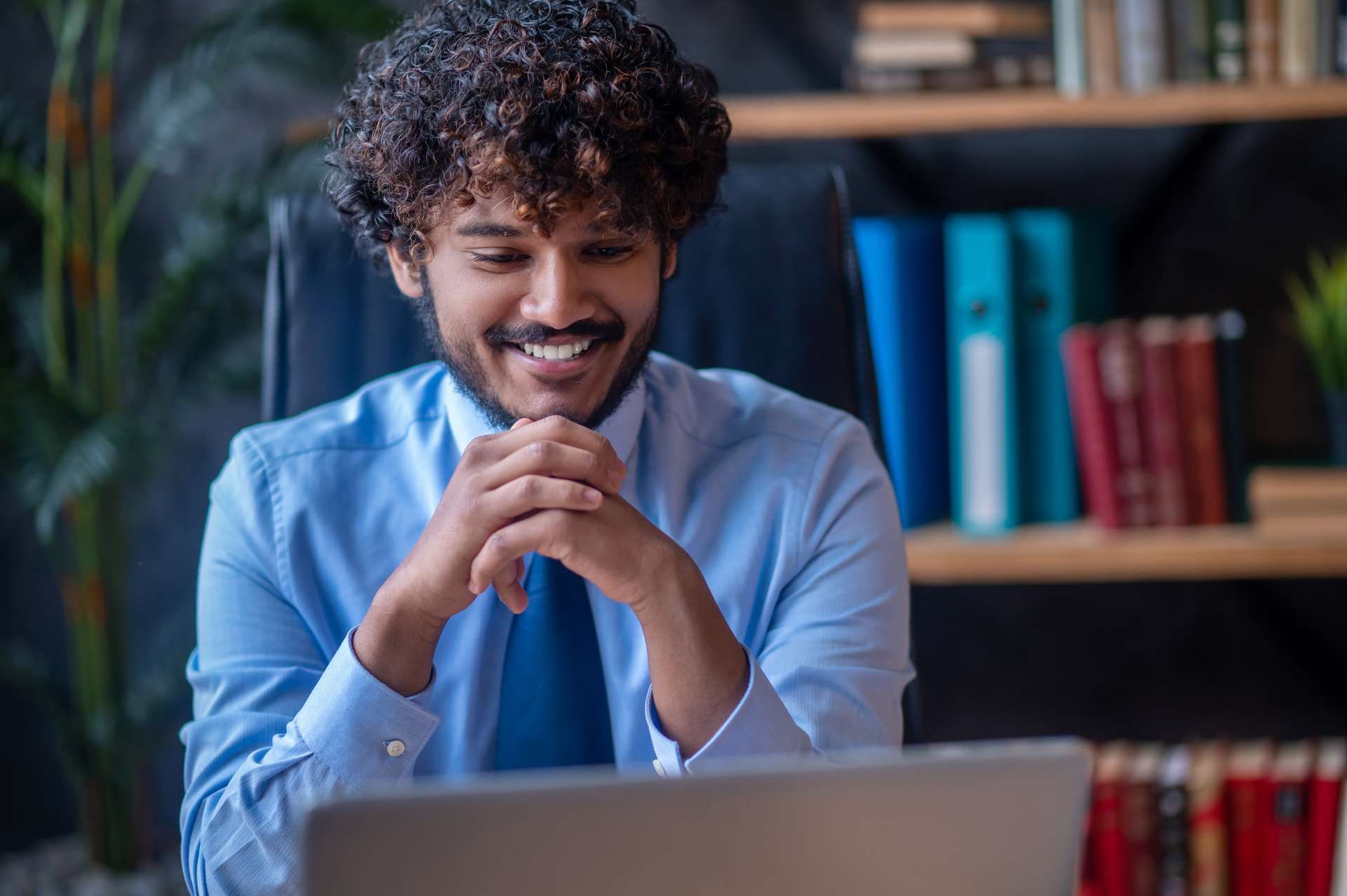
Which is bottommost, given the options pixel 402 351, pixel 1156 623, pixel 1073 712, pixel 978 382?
pixel 1073 712

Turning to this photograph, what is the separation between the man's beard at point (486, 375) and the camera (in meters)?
0.97

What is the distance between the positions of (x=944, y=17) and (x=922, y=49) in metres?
0.04

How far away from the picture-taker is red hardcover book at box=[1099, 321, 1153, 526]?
155 centimetres

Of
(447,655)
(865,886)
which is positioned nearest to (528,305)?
(447,655)

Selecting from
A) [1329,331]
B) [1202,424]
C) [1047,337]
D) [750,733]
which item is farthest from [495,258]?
[1329,331]

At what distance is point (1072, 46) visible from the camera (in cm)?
159

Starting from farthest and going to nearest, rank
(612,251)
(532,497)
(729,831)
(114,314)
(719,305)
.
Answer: (114,314) → (719,305) → (612,251) → (532,497) → (729,831)

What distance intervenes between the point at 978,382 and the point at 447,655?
839 millimetres

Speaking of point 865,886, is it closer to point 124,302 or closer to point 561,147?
point 561,147

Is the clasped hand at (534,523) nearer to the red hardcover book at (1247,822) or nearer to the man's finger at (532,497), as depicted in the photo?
the man's finger at (532,497)

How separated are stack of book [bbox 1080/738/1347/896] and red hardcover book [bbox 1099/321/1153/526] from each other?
31cm

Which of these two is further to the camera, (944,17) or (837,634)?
(944,17)

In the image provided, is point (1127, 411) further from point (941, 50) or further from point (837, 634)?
point (837, 634)

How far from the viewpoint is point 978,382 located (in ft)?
5.21
